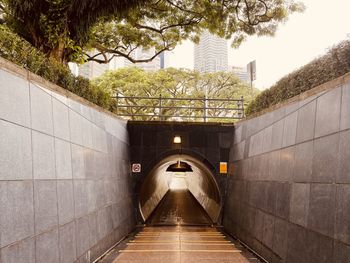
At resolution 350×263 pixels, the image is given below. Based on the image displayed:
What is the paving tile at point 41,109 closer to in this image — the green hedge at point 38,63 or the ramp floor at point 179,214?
the green hedge at point 38,63

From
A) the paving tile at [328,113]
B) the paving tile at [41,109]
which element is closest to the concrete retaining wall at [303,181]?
the paving tile at [328,113]

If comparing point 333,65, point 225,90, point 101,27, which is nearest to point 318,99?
point 333,65

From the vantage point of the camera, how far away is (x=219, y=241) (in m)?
10.4

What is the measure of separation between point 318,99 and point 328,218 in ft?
6.18

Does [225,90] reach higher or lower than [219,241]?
higher

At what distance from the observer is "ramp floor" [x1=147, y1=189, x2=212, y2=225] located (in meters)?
17.3

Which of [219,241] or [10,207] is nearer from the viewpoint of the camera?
[10,207]

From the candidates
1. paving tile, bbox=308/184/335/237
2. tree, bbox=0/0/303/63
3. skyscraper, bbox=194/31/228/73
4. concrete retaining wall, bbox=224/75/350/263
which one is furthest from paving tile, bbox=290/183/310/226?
skyscraper, bbox=194/31/228/73

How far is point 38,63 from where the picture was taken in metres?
5.86

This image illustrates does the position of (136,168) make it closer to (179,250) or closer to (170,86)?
(179,250)

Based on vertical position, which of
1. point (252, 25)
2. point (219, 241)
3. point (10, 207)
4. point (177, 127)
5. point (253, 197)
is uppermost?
point (252, 25)

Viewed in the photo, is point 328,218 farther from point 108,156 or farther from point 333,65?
point 108,156

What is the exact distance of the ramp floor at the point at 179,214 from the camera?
1729 cm

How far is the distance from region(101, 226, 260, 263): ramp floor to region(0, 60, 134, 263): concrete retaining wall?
0.70m
